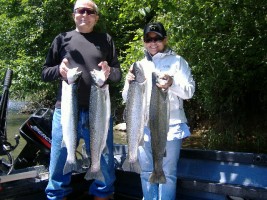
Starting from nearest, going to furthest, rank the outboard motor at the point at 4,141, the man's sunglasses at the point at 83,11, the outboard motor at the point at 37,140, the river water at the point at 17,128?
the man's sunglasses at the point at 83,11 → the outboard motor at the point at 4,141 → the outboard motor at the point at 37,140 → the river water at the point at 17,128

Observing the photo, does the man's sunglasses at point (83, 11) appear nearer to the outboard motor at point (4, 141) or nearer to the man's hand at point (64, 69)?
the man's hand at point (64, 69)

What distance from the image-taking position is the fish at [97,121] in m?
3.50

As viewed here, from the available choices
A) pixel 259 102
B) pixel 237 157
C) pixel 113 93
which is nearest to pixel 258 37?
pixel 259 102

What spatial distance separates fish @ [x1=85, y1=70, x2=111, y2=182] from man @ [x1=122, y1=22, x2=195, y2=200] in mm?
231

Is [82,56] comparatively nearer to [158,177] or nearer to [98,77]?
[98,77]

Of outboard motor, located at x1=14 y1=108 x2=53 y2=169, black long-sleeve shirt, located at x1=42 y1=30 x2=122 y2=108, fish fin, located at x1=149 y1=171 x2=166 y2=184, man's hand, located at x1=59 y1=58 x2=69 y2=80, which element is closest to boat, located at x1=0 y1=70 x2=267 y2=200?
outboard motor, located at x1=14 y1=108 x2=53 y2=169

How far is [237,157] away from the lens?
4270mm

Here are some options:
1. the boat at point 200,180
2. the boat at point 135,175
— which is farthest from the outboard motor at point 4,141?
the boat at point 200,180

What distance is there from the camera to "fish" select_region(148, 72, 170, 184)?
3.38 meters

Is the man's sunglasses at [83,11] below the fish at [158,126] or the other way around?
the other way around

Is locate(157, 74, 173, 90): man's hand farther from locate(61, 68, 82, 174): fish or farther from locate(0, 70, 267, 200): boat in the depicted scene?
locate(0, 70, 267, 200): boat

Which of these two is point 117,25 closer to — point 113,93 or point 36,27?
point 113,93

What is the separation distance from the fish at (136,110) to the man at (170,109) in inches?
5.6

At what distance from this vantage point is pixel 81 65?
377 centimetres
